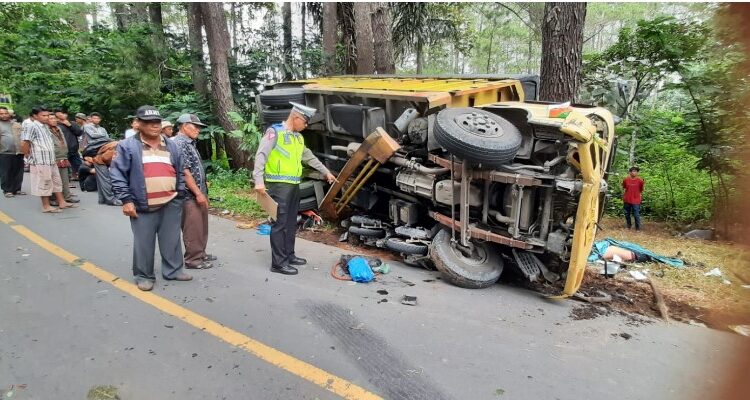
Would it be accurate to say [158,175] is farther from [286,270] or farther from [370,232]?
[370,232]

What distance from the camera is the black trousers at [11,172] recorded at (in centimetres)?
789

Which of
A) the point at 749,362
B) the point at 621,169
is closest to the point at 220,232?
the point at 749,362

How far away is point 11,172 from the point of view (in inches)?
314

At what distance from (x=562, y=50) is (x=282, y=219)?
519 cm

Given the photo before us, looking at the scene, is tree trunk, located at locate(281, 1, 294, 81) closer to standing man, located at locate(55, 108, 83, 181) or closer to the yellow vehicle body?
the yellow vehicle body

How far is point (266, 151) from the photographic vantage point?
448cm

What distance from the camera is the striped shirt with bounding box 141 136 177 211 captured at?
4.00 m

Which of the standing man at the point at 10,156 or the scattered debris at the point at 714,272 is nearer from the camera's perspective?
the scattered debris at the point at 714,272

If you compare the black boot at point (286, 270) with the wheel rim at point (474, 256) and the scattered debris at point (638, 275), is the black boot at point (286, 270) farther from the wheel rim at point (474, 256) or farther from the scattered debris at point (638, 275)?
the scattered debris at point (638, 275)

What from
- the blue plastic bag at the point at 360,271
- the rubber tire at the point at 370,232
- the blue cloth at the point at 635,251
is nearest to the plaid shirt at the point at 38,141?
the rubber tire at the point at 370,232

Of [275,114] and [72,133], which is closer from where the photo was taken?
[275,114]

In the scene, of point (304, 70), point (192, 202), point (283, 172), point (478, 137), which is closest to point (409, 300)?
point (478, 137)

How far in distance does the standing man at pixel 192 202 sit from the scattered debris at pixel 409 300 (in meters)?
2.14

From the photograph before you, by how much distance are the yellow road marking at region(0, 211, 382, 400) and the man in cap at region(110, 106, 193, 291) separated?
0.76 ft
